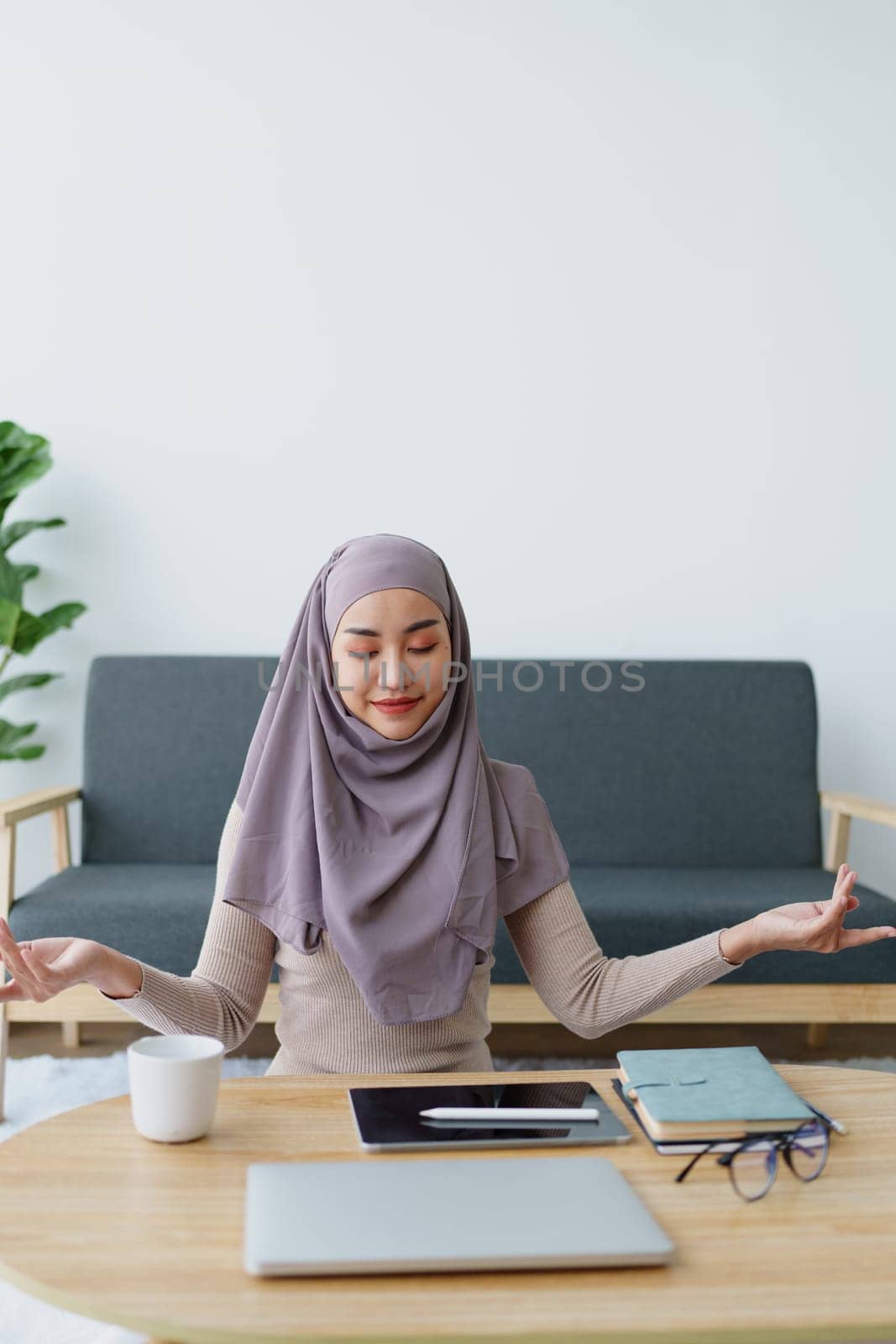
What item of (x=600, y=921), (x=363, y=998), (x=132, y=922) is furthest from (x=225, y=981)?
(x=600, y=921)

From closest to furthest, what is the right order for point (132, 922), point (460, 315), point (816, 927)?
point (816, 927) < point (132, 922) < point (460, 315)

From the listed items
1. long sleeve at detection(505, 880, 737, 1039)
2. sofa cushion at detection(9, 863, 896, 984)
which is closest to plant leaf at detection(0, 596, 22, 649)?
sofa cushion at detection(9, 863, 896, 984)

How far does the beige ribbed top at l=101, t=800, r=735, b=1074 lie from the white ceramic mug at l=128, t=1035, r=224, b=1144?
29cm

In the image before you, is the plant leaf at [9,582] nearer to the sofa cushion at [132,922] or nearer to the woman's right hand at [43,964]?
the sofa cushion at [132,922]

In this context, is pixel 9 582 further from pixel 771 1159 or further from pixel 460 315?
pixel 771 1159

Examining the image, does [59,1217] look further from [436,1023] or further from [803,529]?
[803,529]

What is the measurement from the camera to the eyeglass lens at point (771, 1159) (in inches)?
38.5

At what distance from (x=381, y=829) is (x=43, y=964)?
1.55ft

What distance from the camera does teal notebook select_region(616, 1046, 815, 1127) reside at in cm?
106

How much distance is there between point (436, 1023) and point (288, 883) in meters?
0.24

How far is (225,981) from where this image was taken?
1396 millimetres

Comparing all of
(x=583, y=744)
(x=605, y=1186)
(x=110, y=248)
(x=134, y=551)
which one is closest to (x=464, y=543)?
(x=583, y=744)

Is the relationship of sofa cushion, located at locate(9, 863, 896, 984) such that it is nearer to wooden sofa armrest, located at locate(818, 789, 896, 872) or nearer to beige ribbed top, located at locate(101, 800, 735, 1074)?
wooden sofa armrest, located at locate(818, 789, 896, 872)

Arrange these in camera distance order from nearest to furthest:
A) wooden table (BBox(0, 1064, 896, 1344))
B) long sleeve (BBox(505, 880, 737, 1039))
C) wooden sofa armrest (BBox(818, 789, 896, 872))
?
wooden table (BBox(0, 1064, 896, 1344)) < long sleeve (BBox(505, 880, 737, 1039)) < wooden sofa armrest (BBox(818, 789, 896, 872))
